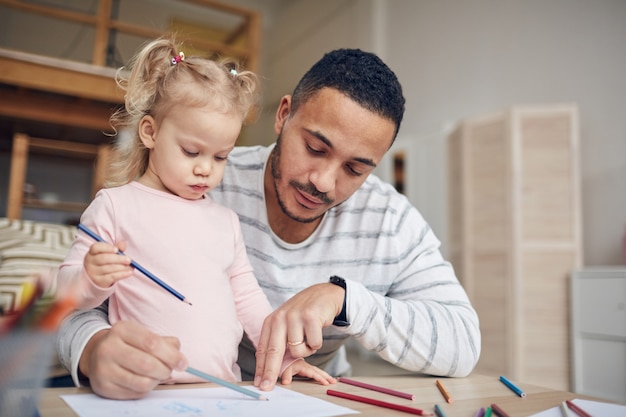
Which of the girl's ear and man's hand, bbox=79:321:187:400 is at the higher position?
the girl's ear

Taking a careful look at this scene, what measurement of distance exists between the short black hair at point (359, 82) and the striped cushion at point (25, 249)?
37.1 inches

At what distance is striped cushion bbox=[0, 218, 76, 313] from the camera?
1.59 meters

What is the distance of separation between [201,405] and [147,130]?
0.51 meters

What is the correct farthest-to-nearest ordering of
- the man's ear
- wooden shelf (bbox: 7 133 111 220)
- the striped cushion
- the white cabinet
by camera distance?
the white cabinet, wooden shelf (bbox: 7 133 111 220), the striped cushion, the man's ear

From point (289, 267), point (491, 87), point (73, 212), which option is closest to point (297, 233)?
point (289, 267)

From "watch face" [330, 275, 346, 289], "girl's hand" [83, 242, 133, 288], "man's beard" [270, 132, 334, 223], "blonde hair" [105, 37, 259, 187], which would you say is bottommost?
"watch face" [330, 275, 346, 289]

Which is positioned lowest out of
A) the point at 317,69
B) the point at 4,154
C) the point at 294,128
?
the point at 294,128

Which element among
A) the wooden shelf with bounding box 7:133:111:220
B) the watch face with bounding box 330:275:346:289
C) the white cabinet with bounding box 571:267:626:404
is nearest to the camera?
the watch face with bounding box 330:275:346:289

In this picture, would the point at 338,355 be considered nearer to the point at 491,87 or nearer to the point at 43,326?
the point at 43,326

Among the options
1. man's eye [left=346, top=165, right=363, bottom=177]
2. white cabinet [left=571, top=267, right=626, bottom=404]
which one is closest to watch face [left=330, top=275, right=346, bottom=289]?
man's eye [left=346, top=165, right=363, bottom=177]

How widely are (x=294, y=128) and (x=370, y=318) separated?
0.46m

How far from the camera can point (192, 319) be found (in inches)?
33.9

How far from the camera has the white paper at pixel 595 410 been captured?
70cm

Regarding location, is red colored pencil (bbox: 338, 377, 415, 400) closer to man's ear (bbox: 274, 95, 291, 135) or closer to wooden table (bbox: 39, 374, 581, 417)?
wooden table (bbox: 39, 374, 581, 417)
